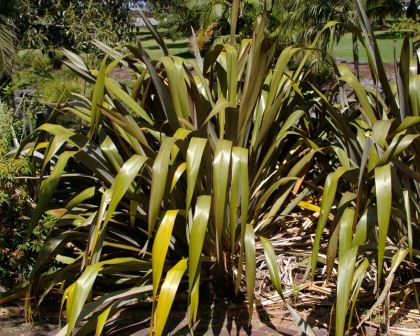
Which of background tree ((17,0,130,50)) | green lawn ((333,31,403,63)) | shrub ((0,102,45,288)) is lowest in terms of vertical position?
shrub ((0,102,45,288))

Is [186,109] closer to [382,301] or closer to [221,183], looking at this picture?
[221,183]

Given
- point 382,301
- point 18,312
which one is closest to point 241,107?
point 382,301

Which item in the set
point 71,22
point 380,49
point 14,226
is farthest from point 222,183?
point 380,49

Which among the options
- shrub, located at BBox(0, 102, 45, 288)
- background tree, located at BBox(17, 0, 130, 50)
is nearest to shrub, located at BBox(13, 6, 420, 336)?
shrub, located at BBox(0, 102, 45, 288)

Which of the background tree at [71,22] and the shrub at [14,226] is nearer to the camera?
the shrub at [14,226]

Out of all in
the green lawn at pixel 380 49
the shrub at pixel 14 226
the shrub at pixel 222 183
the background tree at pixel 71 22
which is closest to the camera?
the shrub at pixel 222 183

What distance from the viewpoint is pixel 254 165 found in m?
4.36

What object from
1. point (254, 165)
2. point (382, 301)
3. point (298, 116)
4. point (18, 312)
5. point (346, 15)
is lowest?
point (18, 312)

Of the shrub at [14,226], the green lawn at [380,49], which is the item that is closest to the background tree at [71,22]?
the shrub at [14,226]

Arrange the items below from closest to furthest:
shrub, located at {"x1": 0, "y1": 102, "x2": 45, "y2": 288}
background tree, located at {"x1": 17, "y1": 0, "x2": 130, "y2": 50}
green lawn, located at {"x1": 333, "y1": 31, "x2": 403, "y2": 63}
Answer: shrub, located at {"x1": 0, "y1": 102, "x2": 45, "y2": 288}, background tree, located at {"x1": 17, "y1": 0, "x2": 130, "y2": 50}, green lawn, located at {"x1": 333, "y1": 31, "x2": 403, "y2": 63}

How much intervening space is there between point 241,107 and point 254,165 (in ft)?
1.43

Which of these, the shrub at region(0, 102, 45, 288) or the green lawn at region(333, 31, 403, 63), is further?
the green lawn at region(333, 31, 403, 63)

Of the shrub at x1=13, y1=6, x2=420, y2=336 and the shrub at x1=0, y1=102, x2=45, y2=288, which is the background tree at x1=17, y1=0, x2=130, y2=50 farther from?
the shrub at x1=0, y1=102, x2=45, y2=288

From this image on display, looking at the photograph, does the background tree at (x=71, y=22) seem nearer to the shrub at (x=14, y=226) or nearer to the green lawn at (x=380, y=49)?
the shrub at (x=14, y=226)
